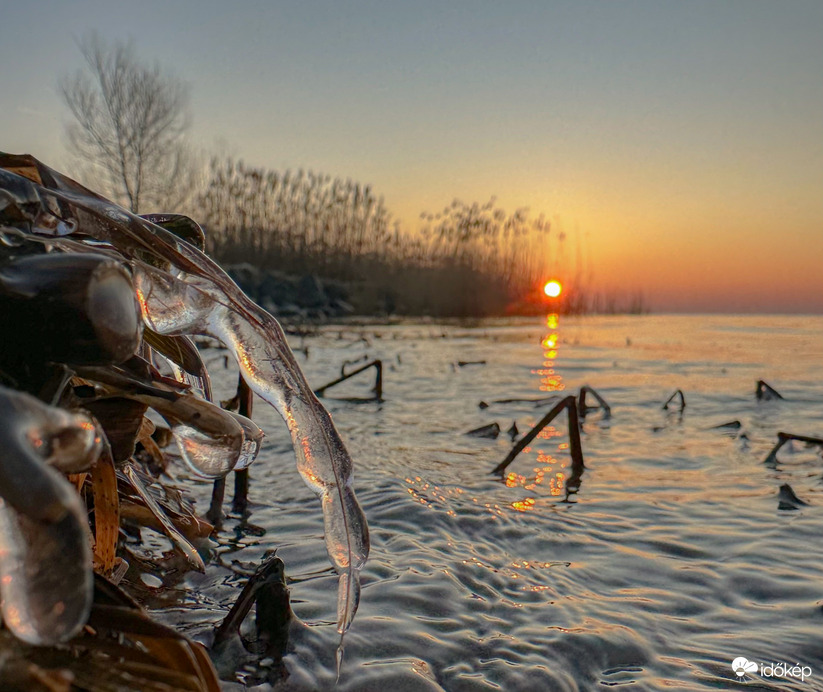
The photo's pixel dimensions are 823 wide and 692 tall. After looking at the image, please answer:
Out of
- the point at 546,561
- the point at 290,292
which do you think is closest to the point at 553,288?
the point at 290,292

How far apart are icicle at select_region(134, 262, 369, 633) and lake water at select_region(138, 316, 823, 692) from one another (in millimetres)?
427

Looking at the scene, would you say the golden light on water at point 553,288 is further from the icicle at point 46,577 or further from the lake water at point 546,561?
the icicle at point 46,577

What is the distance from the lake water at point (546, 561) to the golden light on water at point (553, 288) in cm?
2539

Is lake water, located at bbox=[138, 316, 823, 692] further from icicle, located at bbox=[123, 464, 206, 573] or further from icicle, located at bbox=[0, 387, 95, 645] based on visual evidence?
icicle, located at bbox=[0, 387, 95, 645]

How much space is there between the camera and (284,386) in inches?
34.9

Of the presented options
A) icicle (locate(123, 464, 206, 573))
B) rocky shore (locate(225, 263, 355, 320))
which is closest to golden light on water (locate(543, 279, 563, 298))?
rocky shore (locate(225, 263, 355, 320))

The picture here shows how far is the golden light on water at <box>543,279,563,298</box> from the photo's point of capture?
29.4 m

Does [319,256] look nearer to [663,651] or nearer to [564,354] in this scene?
[564,354]

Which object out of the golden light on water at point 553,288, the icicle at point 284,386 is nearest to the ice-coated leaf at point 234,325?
the icicle at point 284,386

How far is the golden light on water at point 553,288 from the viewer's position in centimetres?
2942

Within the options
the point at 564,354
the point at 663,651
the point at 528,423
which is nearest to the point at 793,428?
the point at 528,423

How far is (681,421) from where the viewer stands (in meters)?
4.73

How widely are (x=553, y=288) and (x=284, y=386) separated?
29779 millimetres

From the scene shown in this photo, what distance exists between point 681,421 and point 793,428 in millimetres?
708
